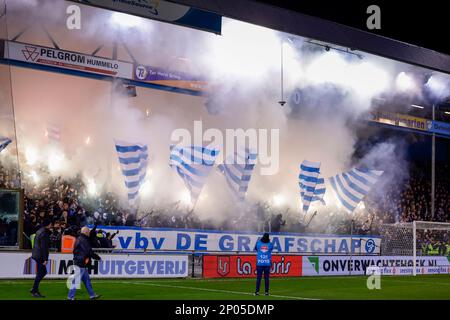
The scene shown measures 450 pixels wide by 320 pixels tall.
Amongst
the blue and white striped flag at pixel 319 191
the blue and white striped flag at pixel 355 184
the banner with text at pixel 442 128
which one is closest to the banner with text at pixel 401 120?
the banner with text at pixel 442 128

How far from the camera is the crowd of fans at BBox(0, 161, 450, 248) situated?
1980 centimetres

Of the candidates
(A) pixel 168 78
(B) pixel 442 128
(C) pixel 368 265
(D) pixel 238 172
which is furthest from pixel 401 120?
(A) pixel 168 78

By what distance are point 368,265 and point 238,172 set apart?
664 centimetres

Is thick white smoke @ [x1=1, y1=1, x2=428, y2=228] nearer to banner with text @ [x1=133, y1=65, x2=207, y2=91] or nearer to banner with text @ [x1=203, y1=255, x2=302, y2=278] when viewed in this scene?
banner with text @ [x1=133, y1=65, x2=207, y2=91]

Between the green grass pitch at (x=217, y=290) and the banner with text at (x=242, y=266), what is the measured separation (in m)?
0.96

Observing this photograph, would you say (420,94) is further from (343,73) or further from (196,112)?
(196,112)

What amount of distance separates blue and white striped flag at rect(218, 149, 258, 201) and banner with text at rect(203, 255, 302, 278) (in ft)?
10.8

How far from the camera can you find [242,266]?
2270cm

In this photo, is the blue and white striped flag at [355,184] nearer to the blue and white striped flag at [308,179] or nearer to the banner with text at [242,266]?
the blue and white striped flag at [308,179]

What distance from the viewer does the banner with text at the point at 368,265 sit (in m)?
24.5

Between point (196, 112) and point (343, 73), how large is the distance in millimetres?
7294

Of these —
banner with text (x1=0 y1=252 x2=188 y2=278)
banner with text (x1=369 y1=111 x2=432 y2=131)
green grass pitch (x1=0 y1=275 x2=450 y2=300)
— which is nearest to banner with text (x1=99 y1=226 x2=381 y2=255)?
banner with text (x1=0 y1=252 x2=188 y2=278)

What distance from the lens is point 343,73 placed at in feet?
98.0
